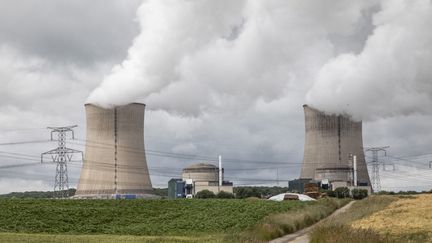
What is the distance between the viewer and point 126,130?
50.1m

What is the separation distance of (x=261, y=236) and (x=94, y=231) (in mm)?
11220

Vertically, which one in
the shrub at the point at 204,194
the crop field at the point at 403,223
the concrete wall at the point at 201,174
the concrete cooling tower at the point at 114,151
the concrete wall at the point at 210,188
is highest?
the concrete cooling tower at the point at 114,151

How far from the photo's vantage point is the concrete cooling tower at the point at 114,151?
4966 cm

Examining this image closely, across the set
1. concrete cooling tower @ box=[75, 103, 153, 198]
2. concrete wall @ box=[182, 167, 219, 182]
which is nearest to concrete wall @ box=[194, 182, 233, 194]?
concrete wall @ box=[182, 167, 219, 182]

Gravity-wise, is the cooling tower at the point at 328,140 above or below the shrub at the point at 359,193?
above

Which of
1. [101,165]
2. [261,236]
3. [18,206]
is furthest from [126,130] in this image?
[261,236]

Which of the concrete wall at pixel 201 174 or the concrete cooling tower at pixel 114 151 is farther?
the concrete wall at pixel 201 174

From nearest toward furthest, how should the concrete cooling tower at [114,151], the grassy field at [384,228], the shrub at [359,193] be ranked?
the grassy field at [384,228] → the concrete cooling tower at [114,151] → the shrub at [359,193]

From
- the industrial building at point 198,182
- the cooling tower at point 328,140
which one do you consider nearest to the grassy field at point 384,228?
the cooling tower at point 328,140

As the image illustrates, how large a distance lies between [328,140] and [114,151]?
22704mm

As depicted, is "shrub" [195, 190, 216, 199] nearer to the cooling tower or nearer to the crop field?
the cooling tower

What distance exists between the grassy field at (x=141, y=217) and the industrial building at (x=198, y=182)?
37.5 m

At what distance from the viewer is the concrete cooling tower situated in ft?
163

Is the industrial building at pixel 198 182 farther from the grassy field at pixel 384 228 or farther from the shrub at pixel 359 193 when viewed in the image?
the grassy field at pixel 384 228
